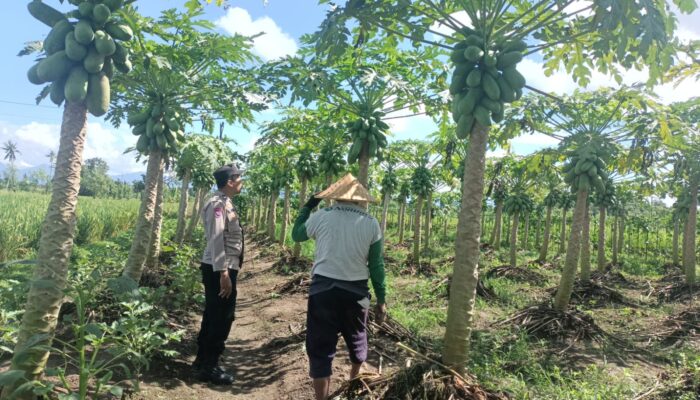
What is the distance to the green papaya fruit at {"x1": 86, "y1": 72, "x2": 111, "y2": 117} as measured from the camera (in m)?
2.99

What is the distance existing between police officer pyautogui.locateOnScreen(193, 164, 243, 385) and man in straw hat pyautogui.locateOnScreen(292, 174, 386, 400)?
1.06 meters

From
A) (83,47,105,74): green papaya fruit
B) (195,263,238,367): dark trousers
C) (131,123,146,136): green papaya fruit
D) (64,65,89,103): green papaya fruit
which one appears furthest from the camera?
(131,123,146,136): green papaya fruit

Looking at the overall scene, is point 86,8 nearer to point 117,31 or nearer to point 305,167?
point 117,31

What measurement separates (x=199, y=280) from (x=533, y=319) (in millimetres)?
5614

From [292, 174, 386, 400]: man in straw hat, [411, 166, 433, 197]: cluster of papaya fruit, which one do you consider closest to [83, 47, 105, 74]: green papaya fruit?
[292, 174, 386, 400]: man in straw hat

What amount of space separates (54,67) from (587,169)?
25.2 feet

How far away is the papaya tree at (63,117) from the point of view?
8.95ft

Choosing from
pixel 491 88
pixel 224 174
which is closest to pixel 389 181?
pixel 224 174

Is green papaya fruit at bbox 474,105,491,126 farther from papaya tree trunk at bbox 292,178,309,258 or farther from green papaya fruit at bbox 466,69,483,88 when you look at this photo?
papaya tree trunk at bbox 292,178,309,258

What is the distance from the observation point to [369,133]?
7.39 meters

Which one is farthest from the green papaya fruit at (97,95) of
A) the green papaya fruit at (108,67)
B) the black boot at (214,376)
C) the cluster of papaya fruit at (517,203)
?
the cluster of papaya fruit at (517,203)

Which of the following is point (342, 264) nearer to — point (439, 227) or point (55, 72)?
point (55, 72)

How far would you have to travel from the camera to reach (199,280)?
24.1ft

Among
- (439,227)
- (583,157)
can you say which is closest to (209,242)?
(583,157)
